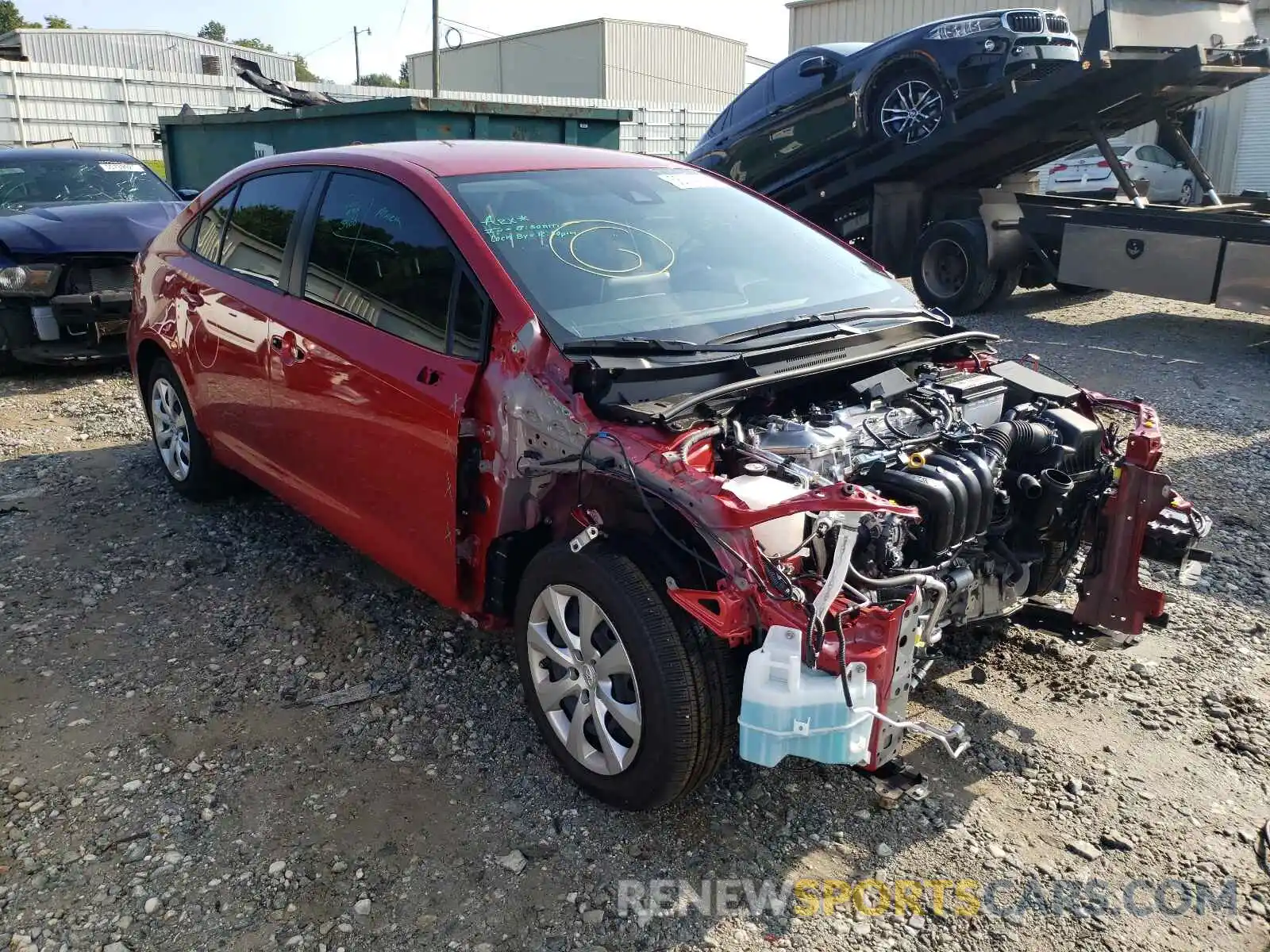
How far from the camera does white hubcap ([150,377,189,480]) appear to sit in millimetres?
5156

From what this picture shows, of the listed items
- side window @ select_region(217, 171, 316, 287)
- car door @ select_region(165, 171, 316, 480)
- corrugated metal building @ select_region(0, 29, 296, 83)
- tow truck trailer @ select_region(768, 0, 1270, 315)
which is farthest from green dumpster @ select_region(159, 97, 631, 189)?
corrugated metal building @ select_region(0, 29, 296, 83)

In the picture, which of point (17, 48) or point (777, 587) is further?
point (17, 48)

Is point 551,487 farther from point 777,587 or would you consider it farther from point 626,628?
point 777,587

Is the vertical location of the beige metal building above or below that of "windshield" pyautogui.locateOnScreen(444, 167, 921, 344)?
above

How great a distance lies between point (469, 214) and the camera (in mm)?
3418

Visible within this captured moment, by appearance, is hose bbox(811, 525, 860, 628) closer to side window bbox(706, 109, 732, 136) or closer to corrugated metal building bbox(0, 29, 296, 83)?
side window bbox(706, 109, 732, 136)

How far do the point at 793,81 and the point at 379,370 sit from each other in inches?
344

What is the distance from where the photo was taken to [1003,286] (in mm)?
10336

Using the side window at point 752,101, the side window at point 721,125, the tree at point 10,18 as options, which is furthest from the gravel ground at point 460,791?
the tree at point 10,18

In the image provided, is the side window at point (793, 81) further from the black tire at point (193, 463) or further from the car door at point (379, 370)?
the car door at point (379, 370)

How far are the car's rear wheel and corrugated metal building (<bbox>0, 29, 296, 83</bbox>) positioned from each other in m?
33.8

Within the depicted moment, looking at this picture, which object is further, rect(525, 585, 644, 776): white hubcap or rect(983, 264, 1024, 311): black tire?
rect(983, 264, 1024, 311): black tire

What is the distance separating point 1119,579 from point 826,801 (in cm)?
121

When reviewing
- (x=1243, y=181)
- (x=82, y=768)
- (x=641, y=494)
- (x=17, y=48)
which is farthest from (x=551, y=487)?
(x=17, y=48)
